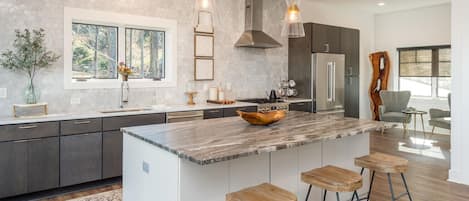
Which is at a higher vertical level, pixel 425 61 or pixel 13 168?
pixel 425 61

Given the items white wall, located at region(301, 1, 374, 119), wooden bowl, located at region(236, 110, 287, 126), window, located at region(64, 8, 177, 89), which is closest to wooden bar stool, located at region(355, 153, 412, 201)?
wooden bowl, located at region(236, 110, 287, 126)

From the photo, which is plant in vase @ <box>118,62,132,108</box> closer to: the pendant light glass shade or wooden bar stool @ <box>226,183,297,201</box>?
the pendant light glass shade

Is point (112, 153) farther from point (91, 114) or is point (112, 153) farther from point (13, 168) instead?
point (13, 168)

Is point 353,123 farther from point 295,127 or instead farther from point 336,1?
point 336,1

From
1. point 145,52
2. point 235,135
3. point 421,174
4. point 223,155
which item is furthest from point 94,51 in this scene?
point 421,174

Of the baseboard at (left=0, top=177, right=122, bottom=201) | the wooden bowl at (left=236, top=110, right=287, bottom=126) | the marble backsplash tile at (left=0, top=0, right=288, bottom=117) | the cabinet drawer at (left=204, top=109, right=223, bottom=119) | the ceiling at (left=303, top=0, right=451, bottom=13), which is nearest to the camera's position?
the wooden bowl at (left=236, top=110, right=287, bottom=126)

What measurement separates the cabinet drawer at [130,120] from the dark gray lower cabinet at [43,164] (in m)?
0.57

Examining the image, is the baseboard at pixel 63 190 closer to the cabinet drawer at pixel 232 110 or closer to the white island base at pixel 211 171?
the white island base at pixel 211 171

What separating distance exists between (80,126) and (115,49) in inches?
56.4

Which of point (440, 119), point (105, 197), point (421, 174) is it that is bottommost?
point (105, 197)

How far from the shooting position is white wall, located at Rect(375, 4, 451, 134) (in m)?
7.45

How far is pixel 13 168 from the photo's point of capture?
350 centimetres

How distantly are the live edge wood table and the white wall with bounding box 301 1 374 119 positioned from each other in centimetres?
449

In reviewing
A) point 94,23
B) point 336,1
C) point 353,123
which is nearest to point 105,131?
point 94,23
